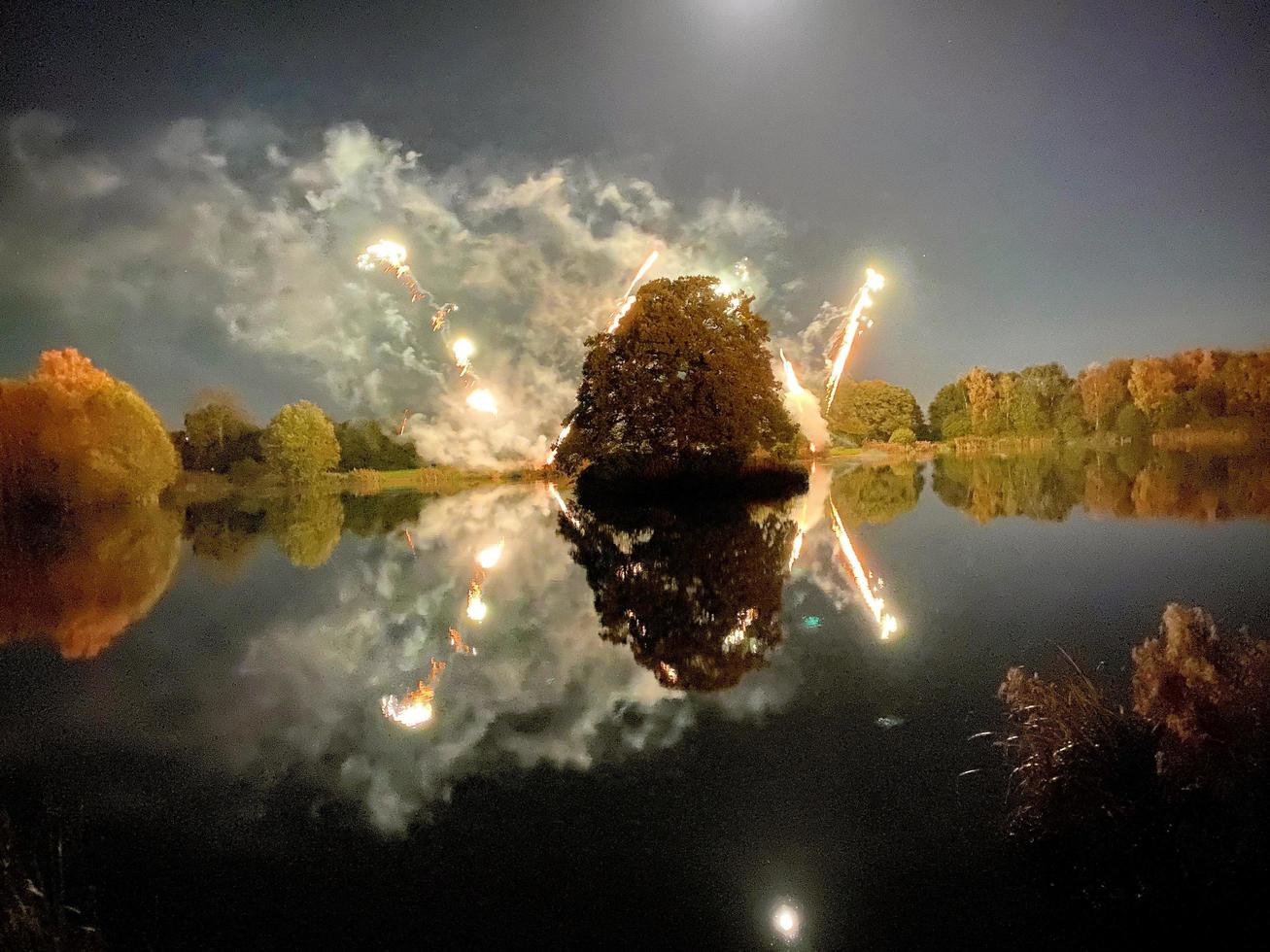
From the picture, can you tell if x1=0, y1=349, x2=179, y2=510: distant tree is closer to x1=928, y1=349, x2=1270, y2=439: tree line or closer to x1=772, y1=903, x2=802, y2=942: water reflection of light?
x1=772, y1=903, x2=802, y2=942: water reflection of light

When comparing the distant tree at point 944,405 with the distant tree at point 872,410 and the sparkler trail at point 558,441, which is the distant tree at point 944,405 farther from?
the sparkler trail at point 558,441

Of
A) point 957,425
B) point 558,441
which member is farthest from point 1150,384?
point 558,441

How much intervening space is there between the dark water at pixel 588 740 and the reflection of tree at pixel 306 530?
12.3 ft

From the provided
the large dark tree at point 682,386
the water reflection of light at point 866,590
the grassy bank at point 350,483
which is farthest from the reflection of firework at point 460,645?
the grassy bank at point 350,483

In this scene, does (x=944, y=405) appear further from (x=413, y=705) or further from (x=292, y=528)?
(x=413, y=705)

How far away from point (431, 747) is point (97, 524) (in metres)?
35.4

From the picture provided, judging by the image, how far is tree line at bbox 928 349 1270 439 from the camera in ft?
200

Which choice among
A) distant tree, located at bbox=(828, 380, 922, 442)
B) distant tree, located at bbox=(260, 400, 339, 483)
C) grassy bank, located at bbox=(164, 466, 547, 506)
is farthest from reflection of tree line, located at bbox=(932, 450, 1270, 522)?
distant tree, located at bbox=(260, 400, 339, 483)

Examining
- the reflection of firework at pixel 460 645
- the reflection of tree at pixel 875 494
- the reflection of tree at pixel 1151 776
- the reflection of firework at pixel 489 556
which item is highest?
the reflection of tree at pixel 875 494

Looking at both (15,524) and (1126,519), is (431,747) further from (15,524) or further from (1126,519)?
(15,524)

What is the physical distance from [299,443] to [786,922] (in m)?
72.3

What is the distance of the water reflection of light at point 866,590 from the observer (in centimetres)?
818

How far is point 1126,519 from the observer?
15.3 metres

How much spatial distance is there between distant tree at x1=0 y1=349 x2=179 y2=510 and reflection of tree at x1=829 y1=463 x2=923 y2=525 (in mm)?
39854
